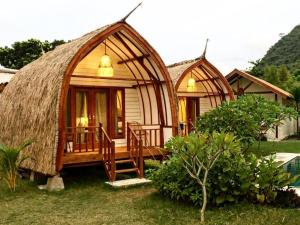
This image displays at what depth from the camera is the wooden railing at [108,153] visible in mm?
8883

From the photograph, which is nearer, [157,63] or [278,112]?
[157,63]

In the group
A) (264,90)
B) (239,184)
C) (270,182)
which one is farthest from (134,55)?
(264,90)

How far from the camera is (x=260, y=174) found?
21.4 ft

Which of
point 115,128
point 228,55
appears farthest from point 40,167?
point 228,55

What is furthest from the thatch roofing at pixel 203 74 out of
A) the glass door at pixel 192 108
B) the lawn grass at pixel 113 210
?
the lawn grass at pixel 113 210

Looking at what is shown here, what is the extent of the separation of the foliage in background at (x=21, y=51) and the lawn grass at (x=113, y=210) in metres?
21.0

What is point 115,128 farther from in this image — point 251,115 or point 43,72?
point 251,115

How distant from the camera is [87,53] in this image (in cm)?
909

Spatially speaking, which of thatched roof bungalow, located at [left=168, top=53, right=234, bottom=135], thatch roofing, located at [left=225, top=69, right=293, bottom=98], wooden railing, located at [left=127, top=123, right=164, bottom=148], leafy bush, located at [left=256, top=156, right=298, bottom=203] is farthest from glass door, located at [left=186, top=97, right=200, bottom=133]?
leafy bush, located at [left=256, top=156, right=298, bottom=203]

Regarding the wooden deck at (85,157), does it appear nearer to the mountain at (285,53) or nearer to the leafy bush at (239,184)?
the leafy bush at (239,184)

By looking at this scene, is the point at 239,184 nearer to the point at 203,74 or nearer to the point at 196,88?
the point at 203,74

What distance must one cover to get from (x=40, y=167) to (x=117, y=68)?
A: 4508 millimetres

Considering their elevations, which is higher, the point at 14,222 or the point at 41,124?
the point at 41,124

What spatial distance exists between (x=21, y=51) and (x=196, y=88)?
1591 cm
